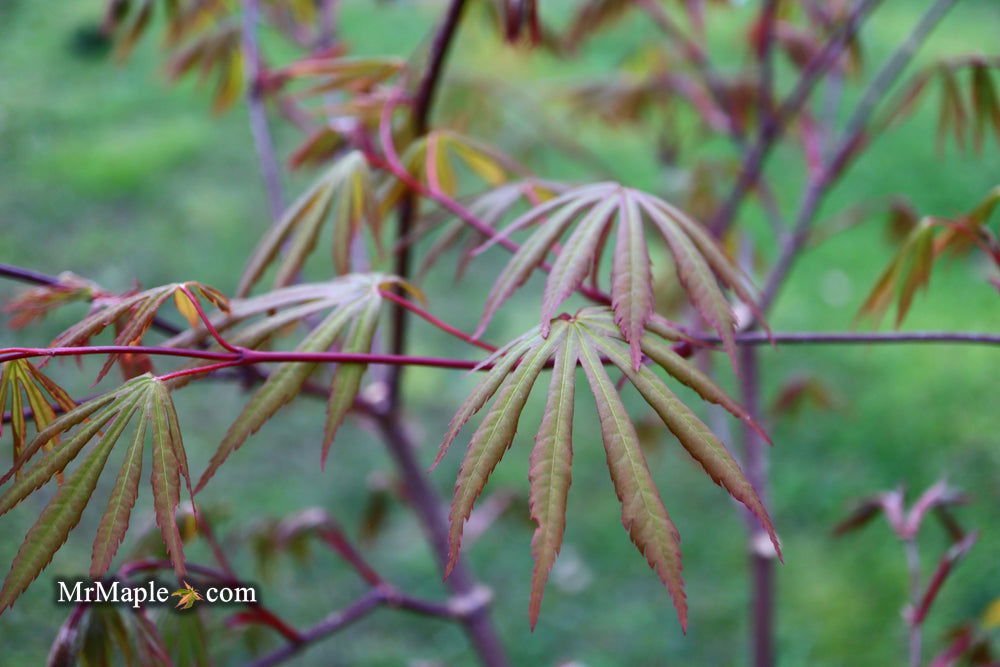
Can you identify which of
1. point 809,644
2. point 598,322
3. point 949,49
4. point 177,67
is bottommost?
point 809,644

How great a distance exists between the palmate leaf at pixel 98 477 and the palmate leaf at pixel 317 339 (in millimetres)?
46

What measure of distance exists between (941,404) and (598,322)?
2.04 metres

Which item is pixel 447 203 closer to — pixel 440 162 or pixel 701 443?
pixel 440 162

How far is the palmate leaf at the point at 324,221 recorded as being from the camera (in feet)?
2.56

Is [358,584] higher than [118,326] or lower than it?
lower

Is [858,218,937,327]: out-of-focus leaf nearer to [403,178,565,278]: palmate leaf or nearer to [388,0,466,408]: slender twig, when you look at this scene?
[403,178,565,278]: palmate leaf

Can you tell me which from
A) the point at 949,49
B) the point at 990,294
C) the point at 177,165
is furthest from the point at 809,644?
the point at 949,49

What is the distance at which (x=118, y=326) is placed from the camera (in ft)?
2.35

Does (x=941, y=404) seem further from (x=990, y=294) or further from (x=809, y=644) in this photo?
(x=809, y=644)

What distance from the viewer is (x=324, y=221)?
820 millimetres

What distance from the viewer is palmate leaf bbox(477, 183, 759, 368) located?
1.88 ft

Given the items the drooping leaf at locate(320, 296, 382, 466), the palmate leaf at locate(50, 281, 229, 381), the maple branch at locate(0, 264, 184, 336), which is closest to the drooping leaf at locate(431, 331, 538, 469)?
the drooping leaf at locate(320, 296, 382, 466)

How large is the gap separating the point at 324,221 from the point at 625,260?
35 cm

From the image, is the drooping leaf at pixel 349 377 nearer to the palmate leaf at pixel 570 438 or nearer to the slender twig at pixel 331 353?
the slender twig at pixel 331 353
